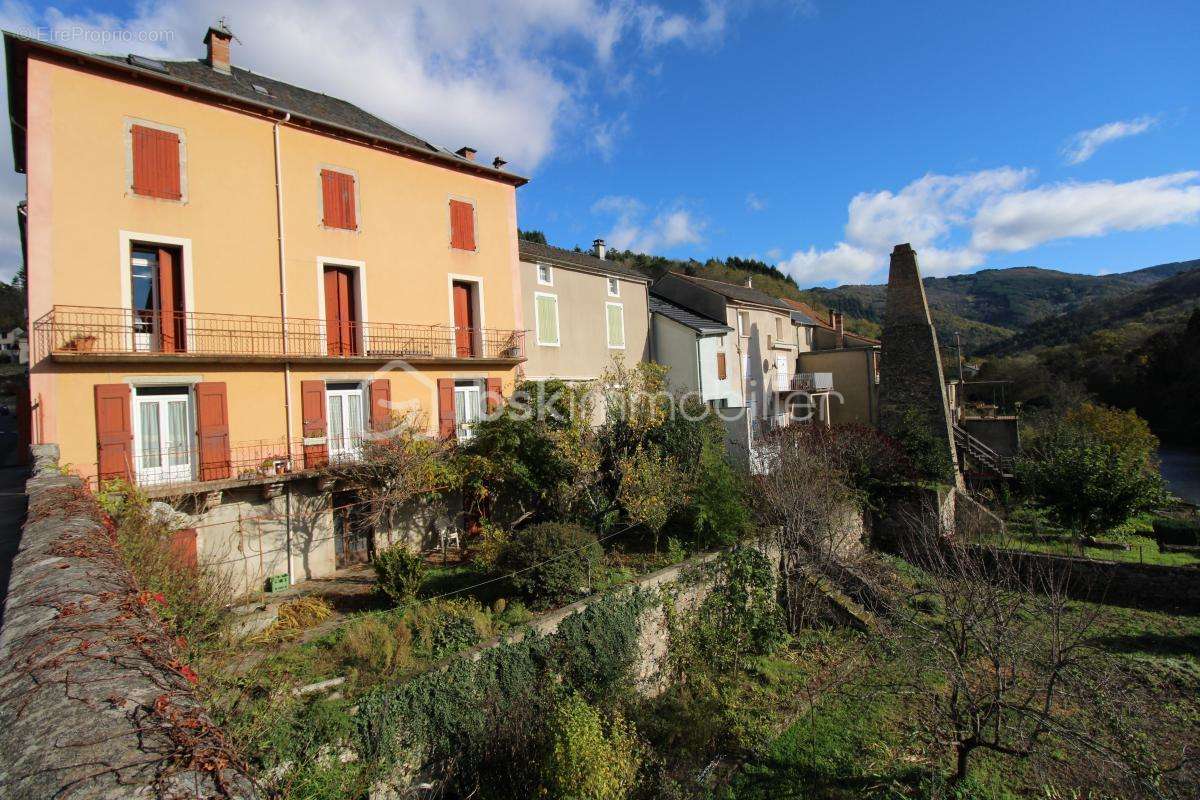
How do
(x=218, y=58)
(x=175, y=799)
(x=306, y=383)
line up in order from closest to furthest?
(x=175, y=799)
(x=306, y=383)
(x=218, y=58)

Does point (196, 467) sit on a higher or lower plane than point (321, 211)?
lower

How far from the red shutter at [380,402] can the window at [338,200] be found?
424 cm

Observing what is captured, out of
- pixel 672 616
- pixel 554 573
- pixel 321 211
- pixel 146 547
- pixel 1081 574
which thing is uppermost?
pixel 321 211

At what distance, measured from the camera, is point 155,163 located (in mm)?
11820

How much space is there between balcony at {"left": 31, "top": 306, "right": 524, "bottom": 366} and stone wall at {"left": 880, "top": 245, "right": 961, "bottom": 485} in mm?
17910

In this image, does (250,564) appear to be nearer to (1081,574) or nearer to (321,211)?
(321,211)

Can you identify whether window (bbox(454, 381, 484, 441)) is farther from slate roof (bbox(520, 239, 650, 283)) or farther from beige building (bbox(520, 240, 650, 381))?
slate roof (bbox(520, 239, 650, 283))

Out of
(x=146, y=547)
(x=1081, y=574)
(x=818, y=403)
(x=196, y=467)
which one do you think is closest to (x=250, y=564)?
(x=196, y=467)

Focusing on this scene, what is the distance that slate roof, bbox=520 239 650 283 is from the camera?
1948cm

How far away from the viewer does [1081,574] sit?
667 inches

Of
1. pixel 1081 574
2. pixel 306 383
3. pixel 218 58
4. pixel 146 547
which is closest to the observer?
pixel 146 547

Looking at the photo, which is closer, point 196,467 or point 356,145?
point 196,467

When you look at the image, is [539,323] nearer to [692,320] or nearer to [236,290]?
Result: [692,320]

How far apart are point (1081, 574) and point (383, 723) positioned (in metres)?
20.1
